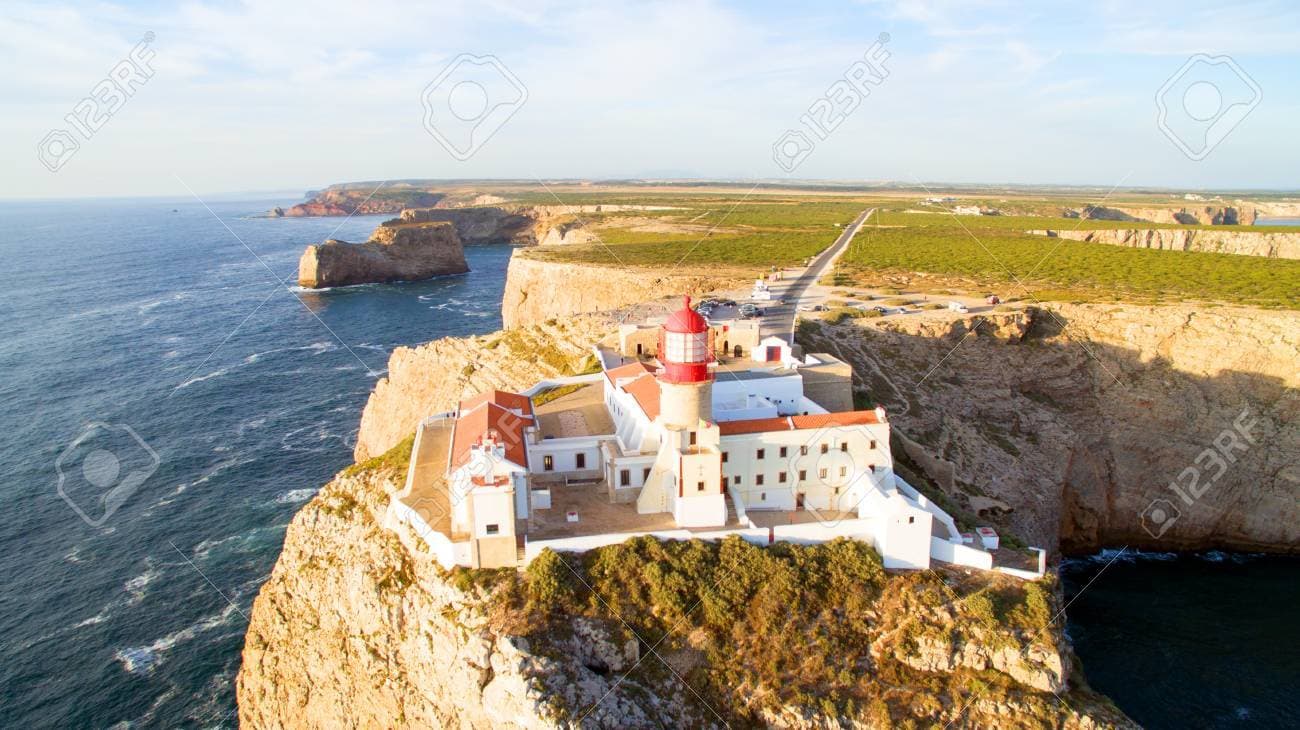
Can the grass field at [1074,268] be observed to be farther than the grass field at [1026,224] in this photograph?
No

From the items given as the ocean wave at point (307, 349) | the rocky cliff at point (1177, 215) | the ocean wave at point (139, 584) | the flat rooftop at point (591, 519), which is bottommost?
the ocean wave at point (139, 584)

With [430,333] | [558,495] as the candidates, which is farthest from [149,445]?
[558,495]

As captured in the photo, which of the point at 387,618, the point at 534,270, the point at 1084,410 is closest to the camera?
the point at 387,618

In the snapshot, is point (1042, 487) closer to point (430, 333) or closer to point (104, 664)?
point (104, 664)

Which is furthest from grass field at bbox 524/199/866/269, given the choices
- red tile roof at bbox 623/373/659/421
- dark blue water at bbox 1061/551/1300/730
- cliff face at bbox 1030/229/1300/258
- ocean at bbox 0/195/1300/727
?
red tile roof at bbox 623/373/659/421

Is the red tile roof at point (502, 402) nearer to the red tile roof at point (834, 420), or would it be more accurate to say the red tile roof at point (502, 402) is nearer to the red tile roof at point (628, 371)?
the red tile roof at point (628, 371)

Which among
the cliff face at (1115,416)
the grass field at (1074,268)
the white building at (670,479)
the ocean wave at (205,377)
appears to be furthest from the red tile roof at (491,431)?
the ocean wave at (205,377)
